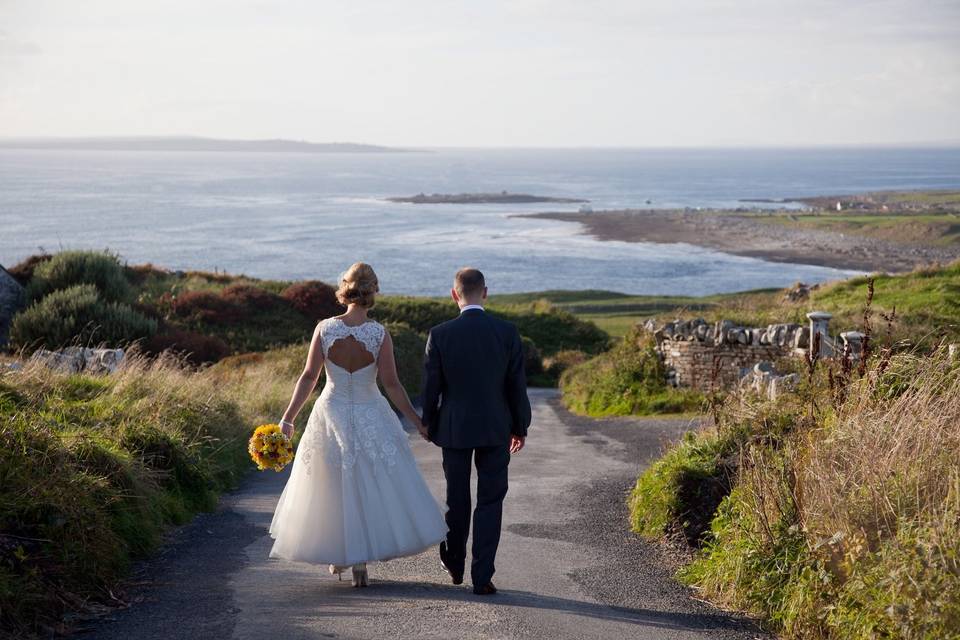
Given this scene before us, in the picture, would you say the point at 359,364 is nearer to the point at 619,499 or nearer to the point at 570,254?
the point at 619,499

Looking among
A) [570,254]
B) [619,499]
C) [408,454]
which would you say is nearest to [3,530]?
[408,454]

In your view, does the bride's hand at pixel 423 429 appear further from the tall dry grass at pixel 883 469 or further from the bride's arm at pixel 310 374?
the tall dry grass at pixel 883 469

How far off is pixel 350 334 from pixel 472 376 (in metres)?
0.99

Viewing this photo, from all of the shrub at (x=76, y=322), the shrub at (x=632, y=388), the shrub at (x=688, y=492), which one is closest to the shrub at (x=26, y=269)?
the shrub at (x=76, y=322)

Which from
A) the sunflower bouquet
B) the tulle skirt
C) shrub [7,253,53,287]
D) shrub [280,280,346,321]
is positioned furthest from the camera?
shrub [280,280,346,321]

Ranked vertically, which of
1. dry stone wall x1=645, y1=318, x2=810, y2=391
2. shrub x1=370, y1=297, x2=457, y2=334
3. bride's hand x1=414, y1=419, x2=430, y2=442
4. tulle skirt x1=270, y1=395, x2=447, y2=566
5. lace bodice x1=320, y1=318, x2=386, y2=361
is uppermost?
lace bodice x1=320, y1=318, x2=386, y2=361

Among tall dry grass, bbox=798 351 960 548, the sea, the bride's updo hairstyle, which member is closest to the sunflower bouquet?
the bride's updo hairstyle

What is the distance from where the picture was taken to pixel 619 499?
1205 centimetres

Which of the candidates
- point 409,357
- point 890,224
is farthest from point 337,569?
point 890,224

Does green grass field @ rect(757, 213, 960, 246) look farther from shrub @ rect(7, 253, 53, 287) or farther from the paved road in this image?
the paved road

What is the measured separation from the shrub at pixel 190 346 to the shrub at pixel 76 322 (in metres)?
0.41

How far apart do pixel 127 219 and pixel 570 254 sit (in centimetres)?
6665

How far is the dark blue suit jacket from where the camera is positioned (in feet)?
24.1

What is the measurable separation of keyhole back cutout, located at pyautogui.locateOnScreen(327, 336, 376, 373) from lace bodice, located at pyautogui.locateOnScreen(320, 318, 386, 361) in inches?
0.8
